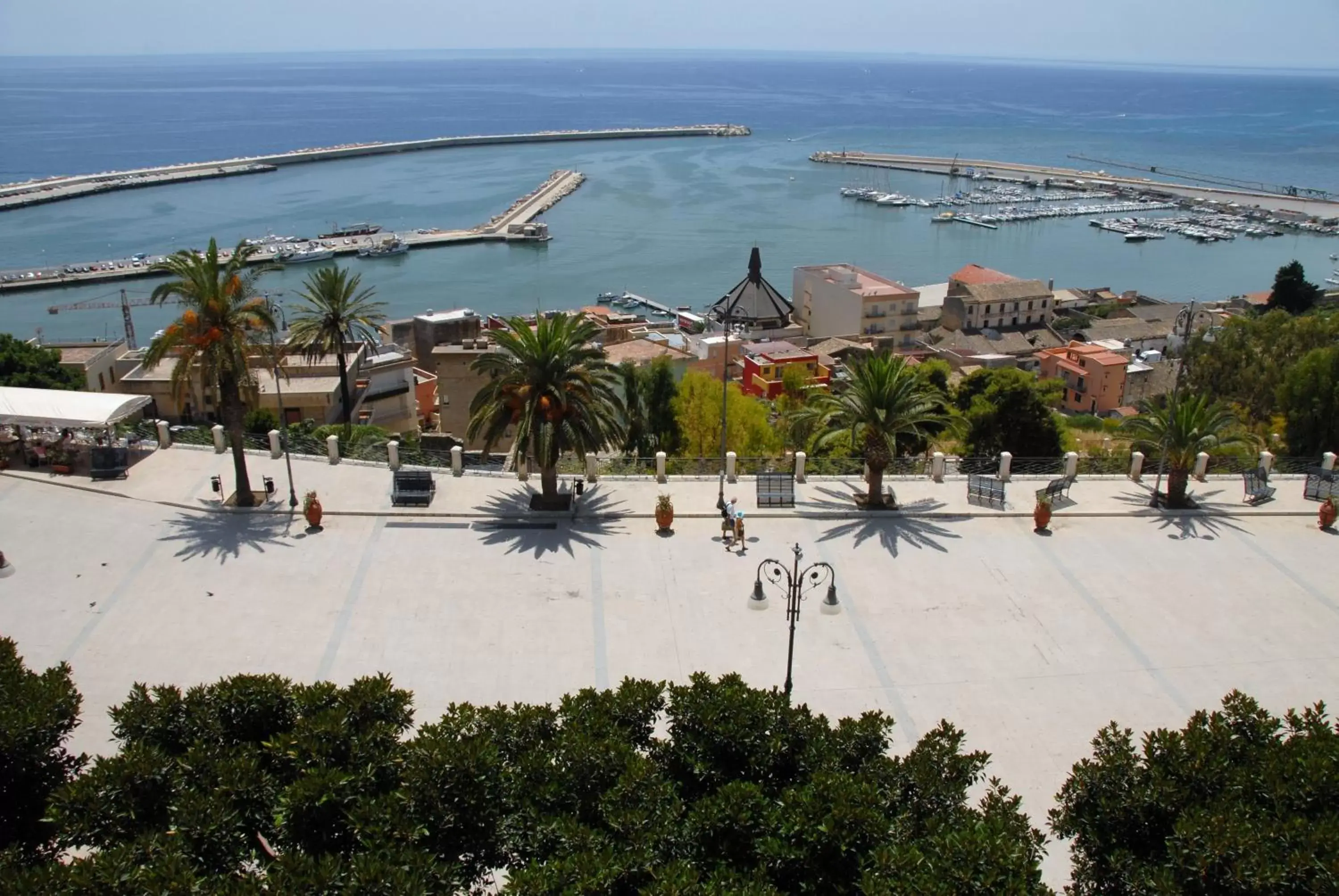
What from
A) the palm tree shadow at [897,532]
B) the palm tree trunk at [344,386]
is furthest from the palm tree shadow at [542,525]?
the palm tree trunk at [344,386]

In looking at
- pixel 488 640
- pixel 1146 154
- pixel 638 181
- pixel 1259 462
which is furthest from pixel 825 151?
pixel 488 640

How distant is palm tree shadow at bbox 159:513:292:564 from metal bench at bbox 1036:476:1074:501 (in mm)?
13748

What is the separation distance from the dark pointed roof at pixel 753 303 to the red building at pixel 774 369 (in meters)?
23.1

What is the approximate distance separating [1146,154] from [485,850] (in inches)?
6912

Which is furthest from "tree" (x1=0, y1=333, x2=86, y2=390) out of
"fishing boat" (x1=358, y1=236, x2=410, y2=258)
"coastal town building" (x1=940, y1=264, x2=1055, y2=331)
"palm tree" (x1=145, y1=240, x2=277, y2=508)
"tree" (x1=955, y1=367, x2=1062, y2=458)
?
"fishing boat" (x1=358, y1=236, x2=410, y2=258)

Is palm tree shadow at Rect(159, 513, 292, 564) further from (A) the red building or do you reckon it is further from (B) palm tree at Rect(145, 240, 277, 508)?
(A) the red building

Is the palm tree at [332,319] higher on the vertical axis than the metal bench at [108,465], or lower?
higher

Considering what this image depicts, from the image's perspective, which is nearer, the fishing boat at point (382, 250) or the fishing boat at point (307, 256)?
the fishing boat at point (307, 256)

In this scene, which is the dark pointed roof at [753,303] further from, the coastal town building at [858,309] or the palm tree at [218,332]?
the coastal town building at [858,309]

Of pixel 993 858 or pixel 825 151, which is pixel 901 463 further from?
pixel 825 151

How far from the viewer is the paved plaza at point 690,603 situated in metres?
13.4

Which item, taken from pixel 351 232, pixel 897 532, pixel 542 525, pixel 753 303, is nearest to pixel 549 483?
pixel 542 525

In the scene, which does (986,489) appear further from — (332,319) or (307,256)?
(307,256)

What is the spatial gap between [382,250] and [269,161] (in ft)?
187
